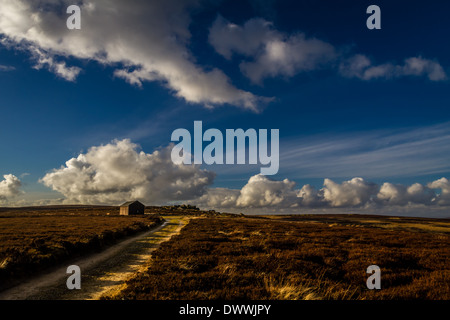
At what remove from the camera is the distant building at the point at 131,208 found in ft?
287

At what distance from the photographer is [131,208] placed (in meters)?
88.5

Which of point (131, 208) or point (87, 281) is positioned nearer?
point (87, 281)

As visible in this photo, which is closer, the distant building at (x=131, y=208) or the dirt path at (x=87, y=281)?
the dirt path at (x=87, y=281)

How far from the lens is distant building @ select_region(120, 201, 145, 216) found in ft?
287

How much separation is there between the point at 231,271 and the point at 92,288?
5.43 meters

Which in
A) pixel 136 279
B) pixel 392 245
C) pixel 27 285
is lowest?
pixel 392 245

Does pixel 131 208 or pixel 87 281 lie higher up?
pixel 87 281

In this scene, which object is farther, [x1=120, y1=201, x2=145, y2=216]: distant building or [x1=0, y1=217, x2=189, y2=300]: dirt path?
[x1=120, y1=201, x2=145, y2=216]: distant building

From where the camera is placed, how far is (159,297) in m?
7.11

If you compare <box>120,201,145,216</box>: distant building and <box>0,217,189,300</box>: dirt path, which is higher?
<box>0,217,189,300</box>: dirt path

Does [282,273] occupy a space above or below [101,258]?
above

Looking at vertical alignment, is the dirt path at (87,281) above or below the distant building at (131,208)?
above
